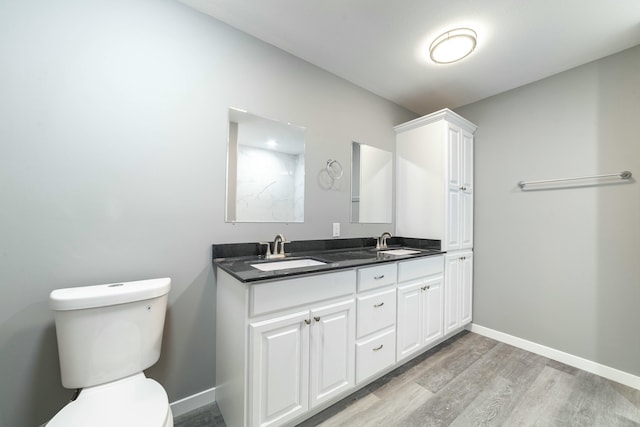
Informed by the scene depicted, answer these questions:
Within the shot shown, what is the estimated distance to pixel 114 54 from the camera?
1.26 metres

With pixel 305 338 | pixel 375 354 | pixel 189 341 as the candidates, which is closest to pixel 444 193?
pixel 375 354

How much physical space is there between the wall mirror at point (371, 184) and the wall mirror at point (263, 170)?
2.00ft

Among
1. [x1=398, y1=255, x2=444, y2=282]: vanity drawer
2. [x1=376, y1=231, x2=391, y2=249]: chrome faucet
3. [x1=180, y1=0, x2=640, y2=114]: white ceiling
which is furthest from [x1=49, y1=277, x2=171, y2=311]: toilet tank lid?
[x1=376, y1=231, x2=391, y2=249]: chrome faucet

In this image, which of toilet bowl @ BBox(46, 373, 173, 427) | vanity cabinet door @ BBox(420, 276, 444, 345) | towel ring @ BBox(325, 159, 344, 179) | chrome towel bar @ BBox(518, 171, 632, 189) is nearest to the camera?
toilet bowl @ BBox(46, 373, 173, 427)

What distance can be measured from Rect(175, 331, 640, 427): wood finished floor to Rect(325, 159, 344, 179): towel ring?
→ 167 cm

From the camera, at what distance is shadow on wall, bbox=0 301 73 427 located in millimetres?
1045

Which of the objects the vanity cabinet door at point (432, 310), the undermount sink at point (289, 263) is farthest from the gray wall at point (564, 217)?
the undermount sink at point (289, 263)

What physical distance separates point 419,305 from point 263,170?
1679 millimetres

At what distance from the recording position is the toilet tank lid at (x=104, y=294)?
981 millimetres

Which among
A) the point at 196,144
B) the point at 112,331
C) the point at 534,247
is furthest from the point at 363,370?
the point at 534,247

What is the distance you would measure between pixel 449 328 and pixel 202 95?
2827 mm

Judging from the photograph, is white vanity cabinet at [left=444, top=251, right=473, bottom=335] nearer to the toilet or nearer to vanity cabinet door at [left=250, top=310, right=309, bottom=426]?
vanity cabinet door at [left=250, top=310, right=309, bottom=426]

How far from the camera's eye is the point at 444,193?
2.23 meters

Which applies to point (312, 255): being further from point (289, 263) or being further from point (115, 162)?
point (115, 162)
